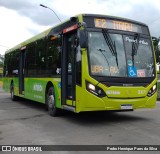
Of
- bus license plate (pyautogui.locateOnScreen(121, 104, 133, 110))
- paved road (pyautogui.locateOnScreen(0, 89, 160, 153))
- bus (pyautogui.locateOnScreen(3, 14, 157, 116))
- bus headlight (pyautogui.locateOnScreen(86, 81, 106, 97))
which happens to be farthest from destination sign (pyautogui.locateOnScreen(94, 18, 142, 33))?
paved road (pyautogui.locateOnScreen(0, 89, 160, 153))

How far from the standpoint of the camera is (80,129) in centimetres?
931

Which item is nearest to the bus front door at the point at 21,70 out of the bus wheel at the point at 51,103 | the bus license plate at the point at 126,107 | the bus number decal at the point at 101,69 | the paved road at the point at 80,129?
the paved road at the point at 80,129

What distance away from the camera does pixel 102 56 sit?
388 inches

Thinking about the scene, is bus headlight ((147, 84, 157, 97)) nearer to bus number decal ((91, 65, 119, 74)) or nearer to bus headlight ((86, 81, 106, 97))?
bus number decal ((91, 65, 119, 74))

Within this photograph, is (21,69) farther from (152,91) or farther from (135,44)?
(152,91)

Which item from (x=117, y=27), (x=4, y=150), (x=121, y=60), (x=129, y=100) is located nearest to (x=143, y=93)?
(x=129, y=100)

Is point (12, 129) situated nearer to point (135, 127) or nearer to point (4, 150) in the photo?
point (4, 150)

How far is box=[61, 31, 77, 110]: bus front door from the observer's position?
409 inches

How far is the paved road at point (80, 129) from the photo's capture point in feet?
25.5

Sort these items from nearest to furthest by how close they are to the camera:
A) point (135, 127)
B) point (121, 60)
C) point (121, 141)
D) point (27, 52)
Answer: point (121, 141) < point (135, 127) < point (121, 60) < point (27, 52)

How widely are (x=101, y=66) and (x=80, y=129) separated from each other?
189 cm

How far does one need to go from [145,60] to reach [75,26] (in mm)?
2439

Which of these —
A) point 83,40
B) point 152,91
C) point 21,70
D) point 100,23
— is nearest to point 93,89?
point 83,40

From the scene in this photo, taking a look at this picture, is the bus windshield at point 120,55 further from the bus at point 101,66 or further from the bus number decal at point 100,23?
the bus number decal at point 100,23
